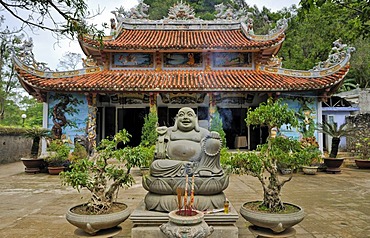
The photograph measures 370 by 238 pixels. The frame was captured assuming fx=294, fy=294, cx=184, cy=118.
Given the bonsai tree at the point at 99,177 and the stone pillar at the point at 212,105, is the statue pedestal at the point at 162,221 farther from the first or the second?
the stone pillar at the point at 212,105

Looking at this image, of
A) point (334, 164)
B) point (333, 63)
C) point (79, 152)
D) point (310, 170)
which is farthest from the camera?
point (333, 63)

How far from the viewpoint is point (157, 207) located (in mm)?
3838

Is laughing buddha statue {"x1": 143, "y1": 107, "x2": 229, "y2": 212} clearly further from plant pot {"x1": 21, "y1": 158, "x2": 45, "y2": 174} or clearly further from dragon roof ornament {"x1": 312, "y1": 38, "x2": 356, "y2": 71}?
dragon roof ornament {"x1": 312, "y1": 38, "x2": 356, "y2": 71}

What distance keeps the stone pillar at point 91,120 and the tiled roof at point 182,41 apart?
7.15 ft

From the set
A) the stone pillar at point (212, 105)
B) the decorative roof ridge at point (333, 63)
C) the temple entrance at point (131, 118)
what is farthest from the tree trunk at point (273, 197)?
the temple entrance at point (131, 118)

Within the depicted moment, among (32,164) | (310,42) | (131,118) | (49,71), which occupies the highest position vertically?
(310,42)

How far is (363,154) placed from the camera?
38.6ft

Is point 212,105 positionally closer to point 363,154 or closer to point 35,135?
point 363,154

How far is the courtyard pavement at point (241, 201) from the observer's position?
171 inches

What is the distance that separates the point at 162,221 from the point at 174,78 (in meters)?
8.93

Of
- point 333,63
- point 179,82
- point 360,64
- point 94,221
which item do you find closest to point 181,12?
point 179,82

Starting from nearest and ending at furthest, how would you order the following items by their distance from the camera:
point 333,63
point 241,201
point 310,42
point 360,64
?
1. point 241,201
2. point 333,63
3. point 310,42
4. point 360,64

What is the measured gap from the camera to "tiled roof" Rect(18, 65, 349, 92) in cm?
1103

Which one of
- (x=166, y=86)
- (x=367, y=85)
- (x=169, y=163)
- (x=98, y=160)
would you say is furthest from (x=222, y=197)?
(x=367, y=85)
